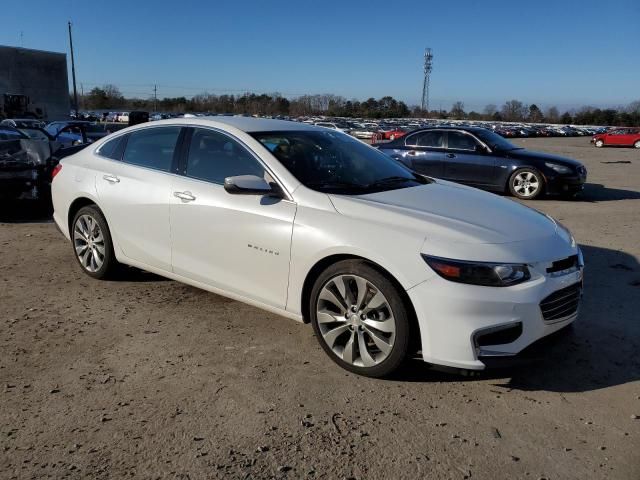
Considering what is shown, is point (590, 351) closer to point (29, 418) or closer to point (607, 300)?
point (607, 300)

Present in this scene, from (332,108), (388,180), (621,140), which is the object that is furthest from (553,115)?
(388,180)

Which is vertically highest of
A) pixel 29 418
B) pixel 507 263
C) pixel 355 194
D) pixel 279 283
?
pixel 355 194

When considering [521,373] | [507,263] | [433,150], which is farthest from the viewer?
[433,150]

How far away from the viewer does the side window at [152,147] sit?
4605 millimetres

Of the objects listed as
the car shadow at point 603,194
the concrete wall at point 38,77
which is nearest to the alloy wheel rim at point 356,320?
the car shadow at point 603,194

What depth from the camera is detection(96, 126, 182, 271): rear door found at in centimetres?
450

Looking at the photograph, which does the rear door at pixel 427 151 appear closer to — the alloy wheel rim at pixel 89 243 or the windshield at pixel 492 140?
the windshield at pixel 492 140

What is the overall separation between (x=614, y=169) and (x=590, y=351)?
1839 centimetres

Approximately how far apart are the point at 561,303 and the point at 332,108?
414 ft

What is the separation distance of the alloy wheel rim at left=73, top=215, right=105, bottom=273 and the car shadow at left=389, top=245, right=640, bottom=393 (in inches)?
123

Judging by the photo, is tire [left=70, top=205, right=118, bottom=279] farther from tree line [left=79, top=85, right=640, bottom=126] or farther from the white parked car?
tree line [left=79, top=85, right=640, bottom=126]

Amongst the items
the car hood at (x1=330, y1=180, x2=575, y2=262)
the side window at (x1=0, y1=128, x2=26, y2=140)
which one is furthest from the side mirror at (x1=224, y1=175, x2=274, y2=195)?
the side window at (x1=0, y1=128, x2=26, y2=140)

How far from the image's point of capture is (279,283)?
378 centimetres

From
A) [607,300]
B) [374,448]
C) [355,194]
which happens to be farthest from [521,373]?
[607,300]
